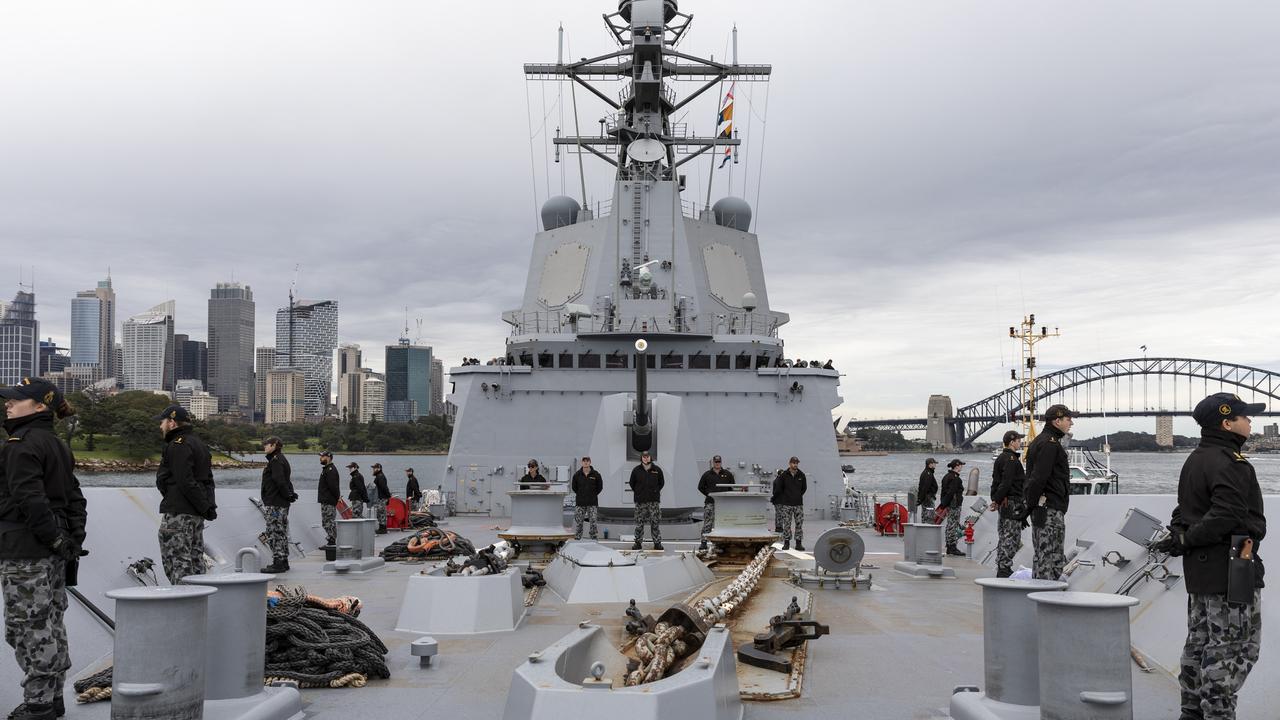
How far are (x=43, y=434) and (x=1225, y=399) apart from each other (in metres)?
4.53

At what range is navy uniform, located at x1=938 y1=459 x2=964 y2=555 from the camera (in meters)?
10.6

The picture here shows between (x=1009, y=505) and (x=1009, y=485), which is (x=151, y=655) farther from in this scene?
(x=1009, y=505)

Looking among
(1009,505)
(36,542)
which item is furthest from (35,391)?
(1009,505)

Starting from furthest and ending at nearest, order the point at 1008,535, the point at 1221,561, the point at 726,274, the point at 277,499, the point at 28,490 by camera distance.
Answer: the point at 726,274, the point at 277,499, the point at 1008,535, the point at 28,490, the point at 1221,561

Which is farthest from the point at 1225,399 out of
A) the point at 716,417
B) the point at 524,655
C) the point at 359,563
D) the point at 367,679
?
the point at 716,417

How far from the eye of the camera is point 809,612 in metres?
6.21

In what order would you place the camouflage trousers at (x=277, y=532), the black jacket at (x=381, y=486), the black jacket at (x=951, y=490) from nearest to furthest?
the camouflage trousers at (x=277, y=532) < the black jacket at (x=951, y=490) < the black jacket at (x=381, y=486)

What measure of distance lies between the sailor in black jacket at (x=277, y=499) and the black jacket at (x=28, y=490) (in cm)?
470

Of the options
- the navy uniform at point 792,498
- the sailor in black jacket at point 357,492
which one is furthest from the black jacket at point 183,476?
the sailor in black jacket at point 357,492

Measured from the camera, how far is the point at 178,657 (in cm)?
338

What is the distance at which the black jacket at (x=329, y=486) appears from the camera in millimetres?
10508

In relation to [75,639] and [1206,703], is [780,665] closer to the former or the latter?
[1206,703]

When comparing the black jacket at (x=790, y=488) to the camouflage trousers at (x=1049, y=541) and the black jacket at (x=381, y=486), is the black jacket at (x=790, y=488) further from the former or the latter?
the black jacket at (x=381, y=486)

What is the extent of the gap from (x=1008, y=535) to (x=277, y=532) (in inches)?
253
